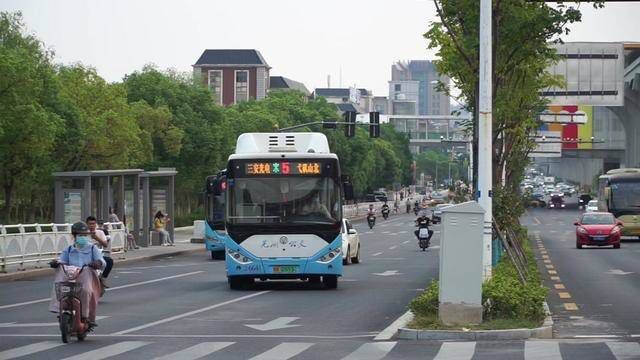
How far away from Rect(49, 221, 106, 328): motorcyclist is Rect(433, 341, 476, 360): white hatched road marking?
480 centimetres

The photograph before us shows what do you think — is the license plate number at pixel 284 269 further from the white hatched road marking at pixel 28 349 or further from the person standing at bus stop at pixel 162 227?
the person standing at bus stop at pixel 162 227

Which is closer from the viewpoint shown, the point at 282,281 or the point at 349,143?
the point at 282,281

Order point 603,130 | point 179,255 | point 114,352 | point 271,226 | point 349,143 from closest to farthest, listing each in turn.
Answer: point 114,352 < point 271,226 < point 179,255 < point 349,143 < point 603,130

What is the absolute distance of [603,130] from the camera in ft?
494

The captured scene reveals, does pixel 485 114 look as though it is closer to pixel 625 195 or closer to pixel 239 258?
pixel 239 258

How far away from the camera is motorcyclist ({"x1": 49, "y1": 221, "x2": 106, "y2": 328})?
18125mm

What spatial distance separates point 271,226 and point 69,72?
50091mm

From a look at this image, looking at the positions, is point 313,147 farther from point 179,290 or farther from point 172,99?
point 172,99

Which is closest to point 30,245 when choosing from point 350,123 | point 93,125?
point 350,123

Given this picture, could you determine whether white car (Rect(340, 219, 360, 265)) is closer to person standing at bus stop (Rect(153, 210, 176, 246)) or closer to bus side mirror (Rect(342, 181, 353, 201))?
bus side mirror (Rect(342, 181, 353, 201))

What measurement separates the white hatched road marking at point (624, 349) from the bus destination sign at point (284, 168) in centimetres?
1270

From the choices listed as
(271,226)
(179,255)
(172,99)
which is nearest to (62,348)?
(271,226)

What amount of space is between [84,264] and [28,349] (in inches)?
79.0

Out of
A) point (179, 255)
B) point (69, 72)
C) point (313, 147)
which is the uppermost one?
point (69, 72)
